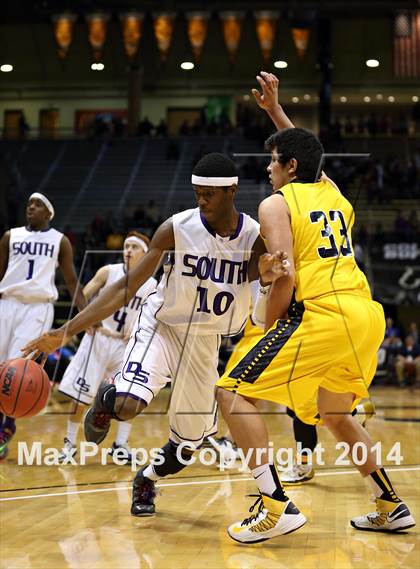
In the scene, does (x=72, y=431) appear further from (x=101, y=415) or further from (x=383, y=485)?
(x=383, y=485)

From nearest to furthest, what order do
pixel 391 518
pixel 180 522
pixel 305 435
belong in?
pixel 391 518 < pixel 180 522 < pixel 305 435

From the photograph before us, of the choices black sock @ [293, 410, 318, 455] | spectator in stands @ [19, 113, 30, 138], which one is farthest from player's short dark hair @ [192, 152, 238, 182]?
spectator in stands @ [19, 113, 30, 138]

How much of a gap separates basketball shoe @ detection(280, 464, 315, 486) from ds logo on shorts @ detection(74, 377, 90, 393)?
2015 mm

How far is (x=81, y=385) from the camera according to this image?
7574mm

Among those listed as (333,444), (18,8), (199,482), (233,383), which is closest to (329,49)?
(18,8)

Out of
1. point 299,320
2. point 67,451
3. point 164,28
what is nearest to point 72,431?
point 67,451

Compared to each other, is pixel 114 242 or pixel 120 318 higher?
pixel 114 242

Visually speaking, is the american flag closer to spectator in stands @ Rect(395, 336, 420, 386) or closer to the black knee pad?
spectator in stands @ Rect(395, 336, 420, 386)

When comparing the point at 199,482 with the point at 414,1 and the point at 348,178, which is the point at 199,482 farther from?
the point at 414,1

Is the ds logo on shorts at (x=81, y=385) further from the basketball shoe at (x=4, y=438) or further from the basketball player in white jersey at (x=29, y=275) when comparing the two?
the basketball shoe at (x=4, y=438)

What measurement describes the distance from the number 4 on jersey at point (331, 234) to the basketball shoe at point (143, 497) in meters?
1.91

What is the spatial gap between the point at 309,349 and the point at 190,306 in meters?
0.85

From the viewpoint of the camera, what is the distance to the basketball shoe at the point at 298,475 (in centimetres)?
630

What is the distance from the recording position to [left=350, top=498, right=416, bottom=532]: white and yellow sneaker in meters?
4.69
